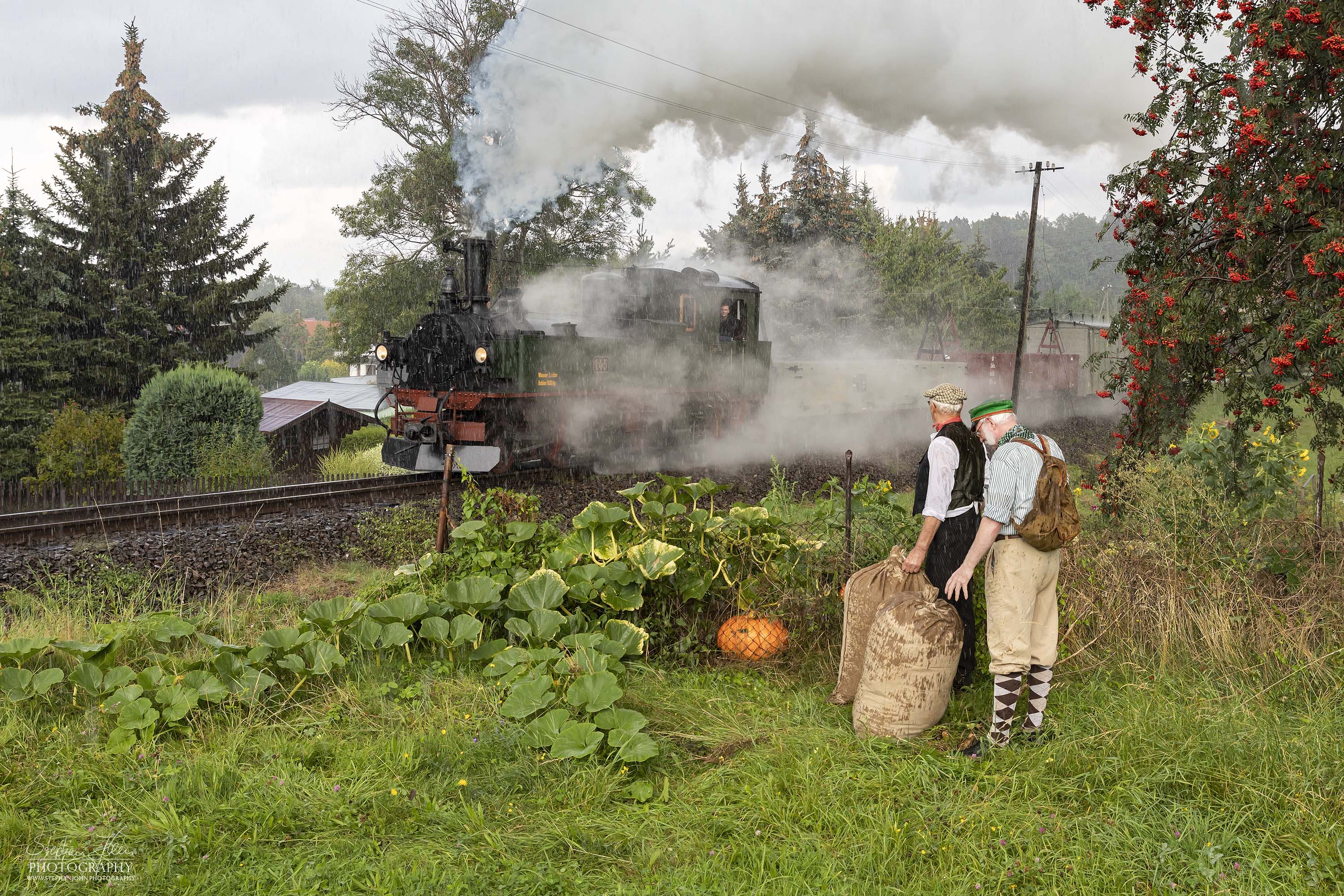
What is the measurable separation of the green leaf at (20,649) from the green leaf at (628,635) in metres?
2.64

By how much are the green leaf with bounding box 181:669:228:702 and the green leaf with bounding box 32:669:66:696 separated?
56cm

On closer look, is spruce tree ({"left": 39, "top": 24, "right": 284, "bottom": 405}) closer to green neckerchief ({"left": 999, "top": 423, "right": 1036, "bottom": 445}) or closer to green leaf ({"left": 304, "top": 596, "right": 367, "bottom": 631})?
green leaf ({"left": 304, "top": 596, "right": 367, "bottom": 631})

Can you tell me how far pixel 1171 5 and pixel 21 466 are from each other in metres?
18.9

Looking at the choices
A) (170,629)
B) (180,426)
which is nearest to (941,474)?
(170,629)

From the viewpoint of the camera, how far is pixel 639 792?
3.30 m

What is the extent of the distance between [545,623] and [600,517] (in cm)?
79

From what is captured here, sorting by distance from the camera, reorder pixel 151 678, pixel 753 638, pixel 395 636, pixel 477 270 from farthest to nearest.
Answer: pixel 477 270 → pixel 753 638 → pixel 395 636 → pixel 151 678

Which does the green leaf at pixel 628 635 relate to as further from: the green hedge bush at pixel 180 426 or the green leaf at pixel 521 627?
the green hedge bush at pixel 180 426

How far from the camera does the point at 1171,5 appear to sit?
499 centimetres

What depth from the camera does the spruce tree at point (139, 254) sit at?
18250mm

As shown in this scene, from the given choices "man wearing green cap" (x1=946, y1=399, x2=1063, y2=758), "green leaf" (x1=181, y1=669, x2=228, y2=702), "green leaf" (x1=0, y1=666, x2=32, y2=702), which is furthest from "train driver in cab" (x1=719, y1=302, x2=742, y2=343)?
"green leaf" (x1=0, y1=666, x2=32, y2=702)

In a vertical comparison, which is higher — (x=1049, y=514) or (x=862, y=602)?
(x=1049, y=514)

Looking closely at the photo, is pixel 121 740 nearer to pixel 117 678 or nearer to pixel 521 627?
pixel 117 678

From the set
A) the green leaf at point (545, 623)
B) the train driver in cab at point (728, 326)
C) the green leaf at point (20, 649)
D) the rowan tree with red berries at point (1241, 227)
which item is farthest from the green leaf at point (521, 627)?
the train driver in cab at point (728, 326)
